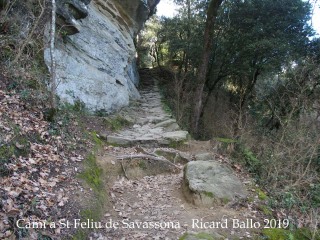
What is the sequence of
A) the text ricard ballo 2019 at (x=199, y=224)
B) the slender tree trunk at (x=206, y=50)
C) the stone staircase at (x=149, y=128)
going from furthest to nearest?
the slender tree trunk at (x=206, y=50) → the stone staircase at (x=149, y=128) → the text ricard ballo 2019 at (x=199, y=224)

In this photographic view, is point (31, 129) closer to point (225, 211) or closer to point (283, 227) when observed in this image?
point (225, 211)

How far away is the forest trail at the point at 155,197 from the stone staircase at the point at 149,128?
0.09 feet

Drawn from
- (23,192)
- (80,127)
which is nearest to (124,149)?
(80,127)

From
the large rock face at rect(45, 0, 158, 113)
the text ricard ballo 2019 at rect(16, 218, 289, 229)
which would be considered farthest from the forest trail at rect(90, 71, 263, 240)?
the large rock face at rect(45, 0, 158, 113)

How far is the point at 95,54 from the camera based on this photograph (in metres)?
8.52

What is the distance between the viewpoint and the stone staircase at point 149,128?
6.79 meters

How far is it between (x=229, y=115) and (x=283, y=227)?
8.26 meters

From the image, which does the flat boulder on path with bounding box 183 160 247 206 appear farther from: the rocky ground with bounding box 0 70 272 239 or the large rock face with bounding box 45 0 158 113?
the large rock face with bounding box 45 0 158 113

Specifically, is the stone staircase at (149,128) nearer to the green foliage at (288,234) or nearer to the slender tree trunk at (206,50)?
the slender tree trunk at (206,50)

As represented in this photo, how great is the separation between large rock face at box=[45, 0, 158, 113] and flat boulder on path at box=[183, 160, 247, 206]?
350cm

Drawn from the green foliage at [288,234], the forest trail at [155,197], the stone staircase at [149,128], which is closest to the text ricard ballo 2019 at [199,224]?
the forest trail at [155,197]

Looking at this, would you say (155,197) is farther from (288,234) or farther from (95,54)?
(95,54)

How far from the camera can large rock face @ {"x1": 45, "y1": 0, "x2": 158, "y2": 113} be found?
275 inches

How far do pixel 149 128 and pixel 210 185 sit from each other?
3701 mm
